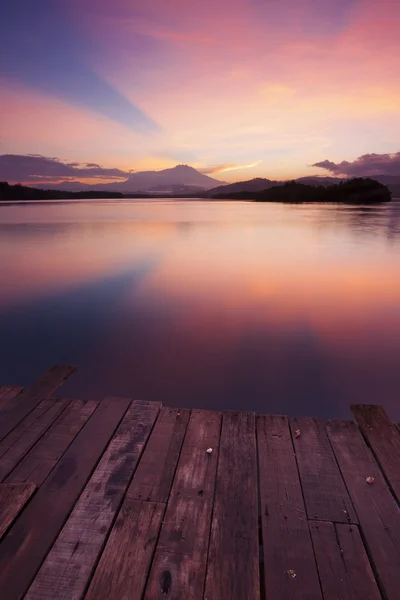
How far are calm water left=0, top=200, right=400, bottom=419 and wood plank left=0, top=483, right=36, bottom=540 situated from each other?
2949 millimetres

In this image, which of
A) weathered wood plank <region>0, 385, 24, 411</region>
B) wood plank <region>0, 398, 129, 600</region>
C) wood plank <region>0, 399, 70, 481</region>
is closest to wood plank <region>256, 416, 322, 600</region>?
wood plank <region>0, 398, 129, 600</region>

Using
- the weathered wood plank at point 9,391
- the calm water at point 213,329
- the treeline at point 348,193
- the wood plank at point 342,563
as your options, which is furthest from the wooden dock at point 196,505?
the treeline at point 348,193

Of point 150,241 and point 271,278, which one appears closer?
point 271,278

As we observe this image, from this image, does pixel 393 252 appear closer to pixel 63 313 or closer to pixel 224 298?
pixel 224 298

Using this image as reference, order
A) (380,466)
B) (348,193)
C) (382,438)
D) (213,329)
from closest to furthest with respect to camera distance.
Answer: (380,466)
(382,438)
(213,329)
(348,193)

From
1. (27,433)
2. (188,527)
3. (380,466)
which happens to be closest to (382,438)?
(380,466)

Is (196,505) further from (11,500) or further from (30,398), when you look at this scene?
(30,398)

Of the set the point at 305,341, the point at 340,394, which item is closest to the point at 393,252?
the point at 305,341

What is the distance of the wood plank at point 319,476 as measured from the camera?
295 centimetres

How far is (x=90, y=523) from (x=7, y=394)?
2707mm

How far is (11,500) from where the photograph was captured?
2.99 m

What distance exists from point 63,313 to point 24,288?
12.8ft

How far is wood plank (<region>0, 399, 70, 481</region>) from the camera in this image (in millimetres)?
3549

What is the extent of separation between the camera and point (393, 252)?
20094 mm
